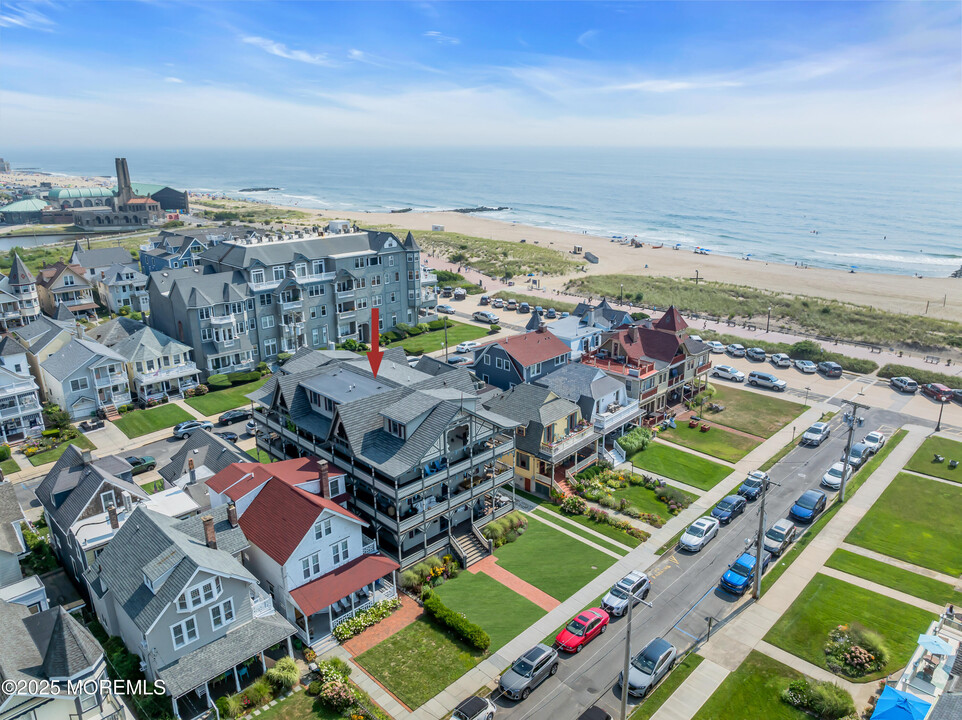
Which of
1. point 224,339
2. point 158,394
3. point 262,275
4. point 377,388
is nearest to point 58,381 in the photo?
point 158,394

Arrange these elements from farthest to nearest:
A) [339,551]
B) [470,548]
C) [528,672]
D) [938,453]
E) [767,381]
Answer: [767,381] < [938,453] < [470,548] < [339,551] < [528,672]

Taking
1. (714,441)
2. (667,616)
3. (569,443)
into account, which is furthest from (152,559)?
(714,441)

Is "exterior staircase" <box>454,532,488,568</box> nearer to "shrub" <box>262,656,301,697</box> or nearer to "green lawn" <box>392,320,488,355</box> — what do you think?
"shrub" <box>262,656,301,697</box>

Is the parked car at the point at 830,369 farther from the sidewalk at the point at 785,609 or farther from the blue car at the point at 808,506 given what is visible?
the blue car at the point at 808,506

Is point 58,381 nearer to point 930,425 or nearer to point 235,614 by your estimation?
point 235,614

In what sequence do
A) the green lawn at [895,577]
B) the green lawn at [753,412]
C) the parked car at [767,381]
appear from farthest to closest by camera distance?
1. the parked car at [767,381]
2. the green lawn at [753,412]
3. the green lawn at [895,577]

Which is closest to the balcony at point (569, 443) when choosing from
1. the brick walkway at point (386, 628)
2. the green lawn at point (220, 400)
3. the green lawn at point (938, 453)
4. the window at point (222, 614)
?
the brick walkway at point (386, 628)

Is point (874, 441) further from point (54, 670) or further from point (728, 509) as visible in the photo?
point (54, 670)
